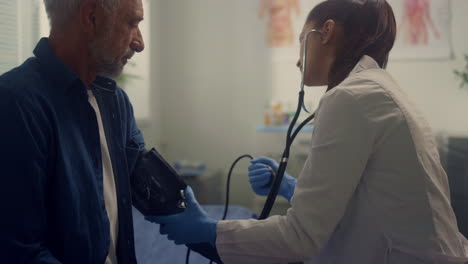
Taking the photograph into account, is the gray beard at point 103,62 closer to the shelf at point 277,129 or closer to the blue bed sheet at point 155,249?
the blue bed sheet at point 155,249

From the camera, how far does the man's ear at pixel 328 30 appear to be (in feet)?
3.01

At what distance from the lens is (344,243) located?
2.63 feet

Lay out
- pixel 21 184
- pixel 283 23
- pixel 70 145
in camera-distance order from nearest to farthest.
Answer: pixel 21 184
pixel 70 145
pixel 283 23

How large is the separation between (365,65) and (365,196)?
1.08 ft

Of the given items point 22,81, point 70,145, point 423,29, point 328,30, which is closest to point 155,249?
point 70,145

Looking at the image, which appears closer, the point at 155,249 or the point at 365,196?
the point at 365,196

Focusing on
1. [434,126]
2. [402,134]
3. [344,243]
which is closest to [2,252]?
[344,243]

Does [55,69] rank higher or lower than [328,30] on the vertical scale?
lower

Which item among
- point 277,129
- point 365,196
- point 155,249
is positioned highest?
point 365,196

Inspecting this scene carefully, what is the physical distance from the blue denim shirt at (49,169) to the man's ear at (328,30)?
617mm

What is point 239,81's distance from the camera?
9.85ft

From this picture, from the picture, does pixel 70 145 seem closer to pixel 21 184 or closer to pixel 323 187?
pixel 21 184

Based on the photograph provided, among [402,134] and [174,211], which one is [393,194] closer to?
[402,134]

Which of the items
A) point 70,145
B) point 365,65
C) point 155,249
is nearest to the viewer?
point 70,145
